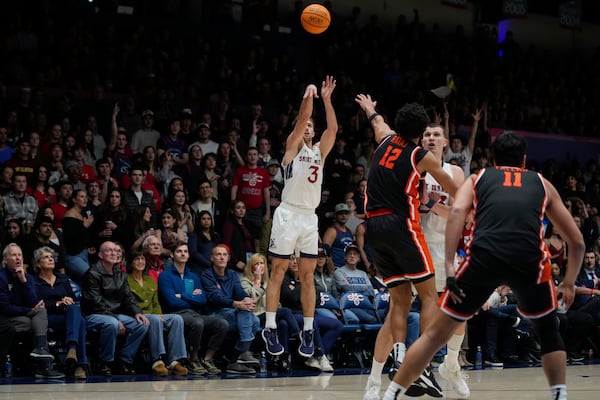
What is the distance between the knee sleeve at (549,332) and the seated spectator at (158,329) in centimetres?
494

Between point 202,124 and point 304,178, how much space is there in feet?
14.7

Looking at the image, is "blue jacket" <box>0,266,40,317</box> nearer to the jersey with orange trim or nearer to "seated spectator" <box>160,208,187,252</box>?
"seated spectator" <box>160,208,187,252</box>

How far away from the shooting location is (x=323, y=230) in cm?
1293

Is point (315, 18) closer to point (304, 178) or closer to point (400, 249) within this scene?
point (304, 178)

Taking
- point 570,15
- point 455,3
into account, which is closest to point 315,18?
point 455,3

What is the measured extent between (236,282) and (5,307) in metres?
2.72

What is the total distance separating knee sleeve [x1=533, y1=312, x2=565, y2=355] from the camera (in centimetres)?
523

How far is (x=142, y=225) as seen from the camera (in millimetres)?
10727

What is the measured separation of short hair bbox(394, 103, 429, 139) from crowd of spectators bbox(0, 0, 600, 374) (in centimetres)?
389

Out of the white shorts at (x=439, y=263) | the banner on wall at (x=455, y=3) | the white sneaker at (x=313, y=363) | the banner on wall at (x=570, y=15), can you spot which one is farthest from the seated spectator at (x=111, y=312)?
the banner on wall at (x=570, y=15)

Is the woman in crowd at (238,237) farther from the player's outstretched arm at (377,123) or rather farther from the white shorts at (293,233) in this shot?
the player's outstretched arm at (377,123)

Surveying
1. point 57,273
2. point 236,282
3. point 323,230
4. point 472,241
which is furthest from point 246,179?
point 472,241

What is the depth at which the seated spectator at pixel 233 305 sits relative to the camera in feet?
32.1

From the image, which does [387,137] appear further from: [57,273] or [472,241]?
[57,273]
